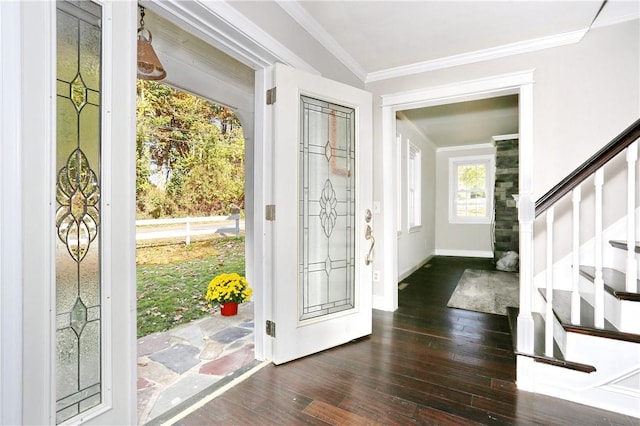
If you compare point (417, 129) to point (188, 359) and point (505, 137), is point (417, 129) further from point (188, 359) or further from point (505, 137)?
point (188, 359)

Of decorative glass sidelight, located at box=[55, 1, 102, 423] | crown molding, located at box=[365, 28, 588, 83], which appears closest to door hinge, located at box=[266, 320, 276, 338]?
decorative glass sidelight, located at box=[55, 1, 102, 423]

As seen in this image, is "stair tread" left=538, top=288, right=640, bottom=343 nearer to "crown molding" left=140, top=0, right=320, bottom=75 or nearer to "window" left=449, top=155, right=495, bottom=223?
"crown molding" left=140, top=0, right=320, bottom=75

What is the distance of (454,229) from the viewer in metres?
7.35

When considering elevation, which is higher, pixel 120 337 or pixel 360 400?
pixel 120 337

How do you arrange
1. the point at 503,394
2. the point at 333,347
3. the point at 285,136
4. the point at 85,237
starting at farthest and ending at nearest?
the point at 333,347 → the point at 285,136 → the point at 503,394 → the point at 85,237

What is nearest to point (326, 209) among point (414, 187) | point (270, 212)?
point (270, 212)

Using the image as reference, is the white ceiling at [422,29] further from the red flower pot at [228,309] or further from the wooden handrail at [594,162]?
the red flower pot at [228,309]

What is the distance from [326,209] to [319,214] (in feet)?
0.28

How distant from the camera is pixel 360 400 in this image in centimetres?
172

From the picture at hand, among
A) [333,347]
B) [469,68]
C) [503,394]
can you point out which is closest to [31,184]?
[333,347]

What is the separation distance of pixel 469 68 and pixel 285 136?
2.02 m

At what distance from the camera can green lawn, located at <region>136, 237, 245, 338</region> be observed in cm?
330

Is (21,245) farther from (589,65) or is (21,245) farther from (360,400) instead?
(589,65)

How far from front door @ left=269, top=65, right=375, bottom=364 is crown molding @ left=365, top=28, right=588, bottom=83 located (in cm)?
75
